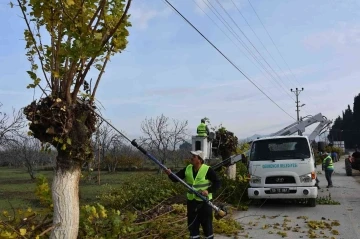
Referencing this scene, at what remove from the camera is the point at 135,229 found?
22.3 ft

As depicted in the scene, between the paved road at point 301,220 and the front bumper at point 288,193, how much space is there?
1.30 ft

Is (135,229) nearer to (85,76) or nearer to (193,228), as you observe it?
(193,228)

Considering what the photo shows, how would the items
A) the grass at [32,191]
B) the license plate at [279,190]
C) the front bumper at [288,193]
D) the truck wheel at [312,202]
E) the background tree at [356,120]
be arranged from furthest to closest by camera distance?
the background tree at [356,120] < the grass at [32,191] < the truck wheel at [312,202] < the license plate at [279,190] < the front bumper at [288,193]

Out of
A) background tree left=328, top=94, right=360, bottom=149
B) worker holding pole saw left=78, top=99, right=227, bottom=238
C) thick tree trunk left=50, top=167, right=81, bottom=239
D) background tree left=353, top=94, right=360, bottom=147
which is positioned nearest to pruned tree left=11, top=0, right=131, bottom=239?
thick tree trunk left=50, top=167, right=81, bottom=239

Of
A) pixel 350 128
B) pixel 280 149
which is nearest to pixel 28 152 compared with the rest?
pixel 280 149

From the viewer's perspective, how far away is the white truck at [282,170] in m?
11.4

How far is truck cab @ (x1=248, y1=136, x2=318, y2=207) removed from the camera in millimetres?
11406

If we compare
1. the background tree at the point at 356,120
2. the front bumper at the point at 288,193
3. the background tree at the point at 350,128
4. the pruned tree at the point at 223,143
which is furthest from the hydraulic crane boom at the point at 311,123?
the background tree at the point at 356,120

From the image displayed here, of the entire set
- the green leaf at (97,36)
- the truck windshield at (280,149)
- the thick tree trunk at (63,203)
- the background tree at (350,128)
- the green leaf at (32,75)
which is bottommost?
the thick tree trunk at (63,203)

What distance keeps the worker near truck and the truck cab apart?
529cm

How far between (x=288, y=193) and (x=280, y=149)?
1.38m

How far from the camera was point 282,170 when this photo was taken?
11586 mm

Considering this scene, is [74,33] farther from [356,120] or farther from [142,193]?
[356,120]

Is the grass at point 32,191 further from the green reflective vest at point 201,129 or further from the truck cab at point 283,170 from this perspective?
the truck cab at point 283,170
